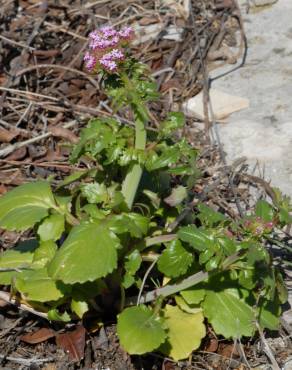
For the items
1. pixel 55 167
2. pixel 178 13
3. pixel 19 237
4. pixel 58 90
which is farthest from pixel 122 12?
pixel 19 237

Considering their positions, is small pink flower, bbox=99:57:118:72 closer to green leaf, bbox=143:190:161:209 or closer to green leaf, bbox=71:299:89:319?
green leaf, bbox=143:190:161:209

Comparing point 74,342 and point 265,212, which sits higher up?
point 265,212

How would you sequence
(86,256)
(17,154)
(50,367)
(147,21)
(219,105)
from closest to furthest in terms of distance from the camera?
(86,256), (50,367), (17,154), (219,105), (147,21)

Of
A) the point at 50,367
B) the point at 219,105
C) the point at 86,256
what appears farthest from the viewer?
the point at 219,105

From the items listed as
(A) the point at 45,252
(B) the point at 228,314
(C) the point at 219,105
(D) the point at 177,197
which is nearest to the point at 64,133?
(C) the point at 219,105

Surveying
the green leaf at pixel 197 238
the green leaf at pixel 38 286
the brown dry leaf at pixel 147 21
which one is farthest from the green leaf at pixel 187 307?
the brown dry leaf at pixel 147 21

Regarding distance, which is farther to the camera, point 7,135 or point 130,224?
point 7,135

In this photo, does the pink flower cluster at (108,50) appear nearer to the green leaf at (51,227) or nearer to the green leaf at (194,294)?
the green leaf at (51,227)

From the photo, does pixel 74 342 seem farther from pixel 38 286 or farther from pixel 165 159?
pixel 165 159

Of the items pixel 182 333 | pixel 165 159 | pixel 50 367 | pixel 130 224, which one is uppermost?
pixel 165 159
